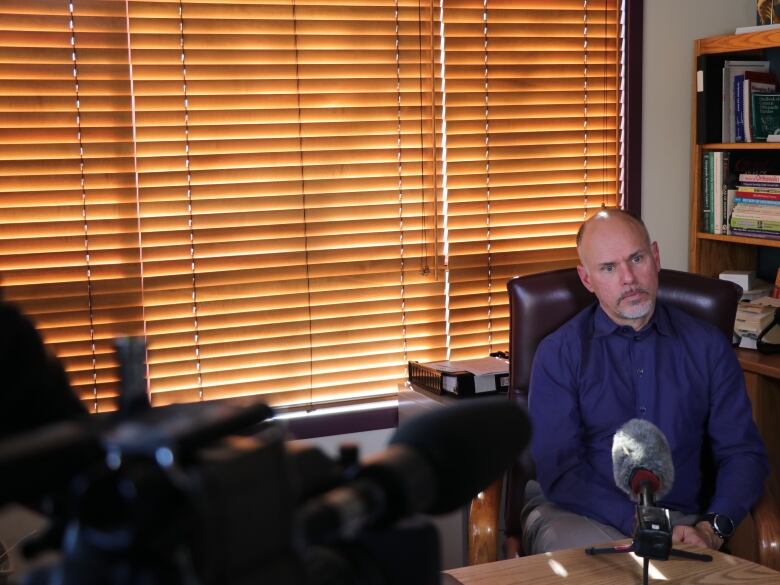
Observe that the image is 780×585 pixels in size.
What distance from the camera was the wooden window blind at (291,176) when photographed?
2.73 metres

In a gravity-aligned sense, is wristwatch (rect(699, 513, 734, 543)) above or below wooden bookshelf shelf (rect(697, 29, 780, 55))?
below

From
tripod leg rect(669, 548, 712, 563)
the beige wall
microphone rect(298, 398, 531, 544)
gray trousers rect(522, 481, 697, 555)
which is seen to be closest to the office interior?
the beige wall

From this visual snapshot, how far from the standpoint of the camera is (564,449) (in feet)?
7.93

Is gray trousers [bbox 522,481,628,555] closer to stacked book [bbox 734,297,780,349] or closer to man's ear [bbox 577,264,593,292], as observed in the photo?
man's ear [bbox 577,264,593,292]

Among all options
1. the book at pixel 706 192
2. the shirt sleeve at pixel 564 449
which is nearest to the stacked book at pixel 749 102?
the book at pixel 706 192

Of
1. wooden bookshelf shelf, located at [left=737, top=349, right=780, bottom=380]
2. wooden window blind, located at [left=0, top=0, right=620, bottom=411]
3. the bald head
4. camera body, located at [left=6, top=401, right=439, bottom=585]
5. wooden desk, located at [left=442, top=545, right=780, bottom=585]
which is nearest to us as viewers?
camera body, located at [left=6, top=401, right=439, bottom=585]

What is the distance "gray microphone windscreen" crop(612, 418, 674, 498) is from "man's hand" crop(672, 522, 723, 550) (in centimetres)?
75

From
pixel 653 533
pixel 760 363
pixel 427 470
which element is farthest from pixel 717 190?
pixel 427 470

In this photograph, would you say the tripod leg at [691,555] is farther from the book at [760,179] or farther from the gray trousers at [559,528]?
the book at [760,179]

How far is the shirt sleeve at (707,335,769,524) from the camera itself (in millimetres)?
2287

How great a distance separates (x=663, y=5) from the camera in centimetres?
337

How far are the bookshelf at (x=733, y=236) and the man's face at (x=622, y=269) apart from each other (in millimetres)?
719

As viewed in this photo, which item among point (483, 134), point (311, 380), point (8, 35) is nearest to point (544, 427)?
point (311, 380)

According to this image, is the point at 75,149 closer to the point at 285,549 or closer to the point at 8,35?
the point at 8,35
